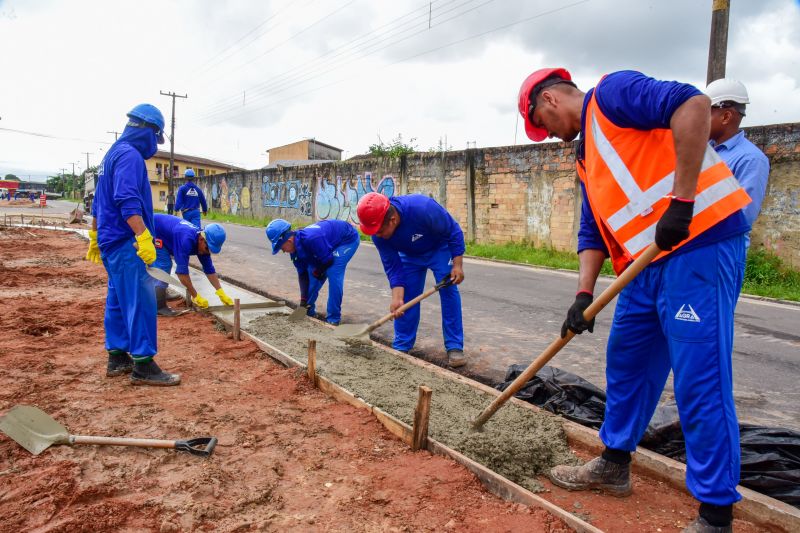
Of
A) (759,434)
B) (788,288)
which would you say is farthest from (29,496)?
(788,288)

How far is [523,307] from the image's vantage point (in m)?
7.02

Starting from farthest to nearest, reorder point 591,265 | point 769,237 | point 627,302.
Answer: point 769,237
point 591,265
point 627,302

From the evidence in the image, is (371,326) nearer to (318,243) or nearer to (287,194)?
(318,243)

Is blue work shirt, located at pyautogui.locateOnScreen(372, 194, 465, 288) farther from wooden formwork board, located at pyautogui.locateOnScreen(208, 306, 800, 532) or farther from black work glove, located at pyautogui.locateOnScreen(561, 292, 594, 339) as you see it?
black work glove, located at pyautogui.locateOnScreen(561, 292, 594, 339)

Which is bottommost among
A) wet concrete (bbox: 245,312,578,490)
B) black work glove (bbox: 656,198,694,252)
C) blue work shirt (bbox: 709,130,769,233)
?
wet concrete (bbox: 245,312,578,490)

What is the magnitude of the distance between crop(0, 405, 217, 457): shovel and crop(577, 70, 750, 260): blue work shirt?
2434 millimetres

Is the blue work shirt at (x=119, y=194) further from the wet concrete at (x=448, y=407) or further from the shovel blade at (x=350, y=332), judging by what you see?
the shovel blade at (x=350, y=332)

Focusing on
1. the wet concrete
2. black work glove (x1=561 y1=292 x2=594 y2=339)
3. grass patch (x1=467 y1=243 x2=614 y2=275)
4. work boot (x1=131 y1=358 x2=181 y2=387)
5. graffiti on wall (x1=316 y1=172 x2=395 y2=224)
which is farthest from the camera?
graffiti on wall (x1=316 y1=172 x2=395 y2=224)

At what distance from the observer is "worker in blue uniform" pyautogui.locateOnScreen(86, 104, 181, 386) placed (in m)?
3.58

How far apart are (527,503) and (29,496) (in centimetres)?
214

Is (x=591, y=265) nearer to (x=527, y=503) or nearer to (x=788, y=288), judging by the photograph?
(x=527, y=503)

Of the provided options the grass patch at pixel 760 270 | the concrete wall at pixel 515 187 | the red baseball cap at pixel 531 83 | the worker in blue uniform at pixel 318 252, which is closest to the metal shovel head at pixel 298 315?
the worker in blue uniform at pixel 318 252

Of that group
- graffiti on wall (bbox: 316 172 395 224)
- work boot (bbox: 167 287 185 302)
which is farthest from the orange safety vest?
graffiti on wall (bbox: 316 172 395 224)

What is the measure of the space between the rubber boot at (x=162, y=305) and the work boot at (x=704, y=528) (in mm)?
5511
